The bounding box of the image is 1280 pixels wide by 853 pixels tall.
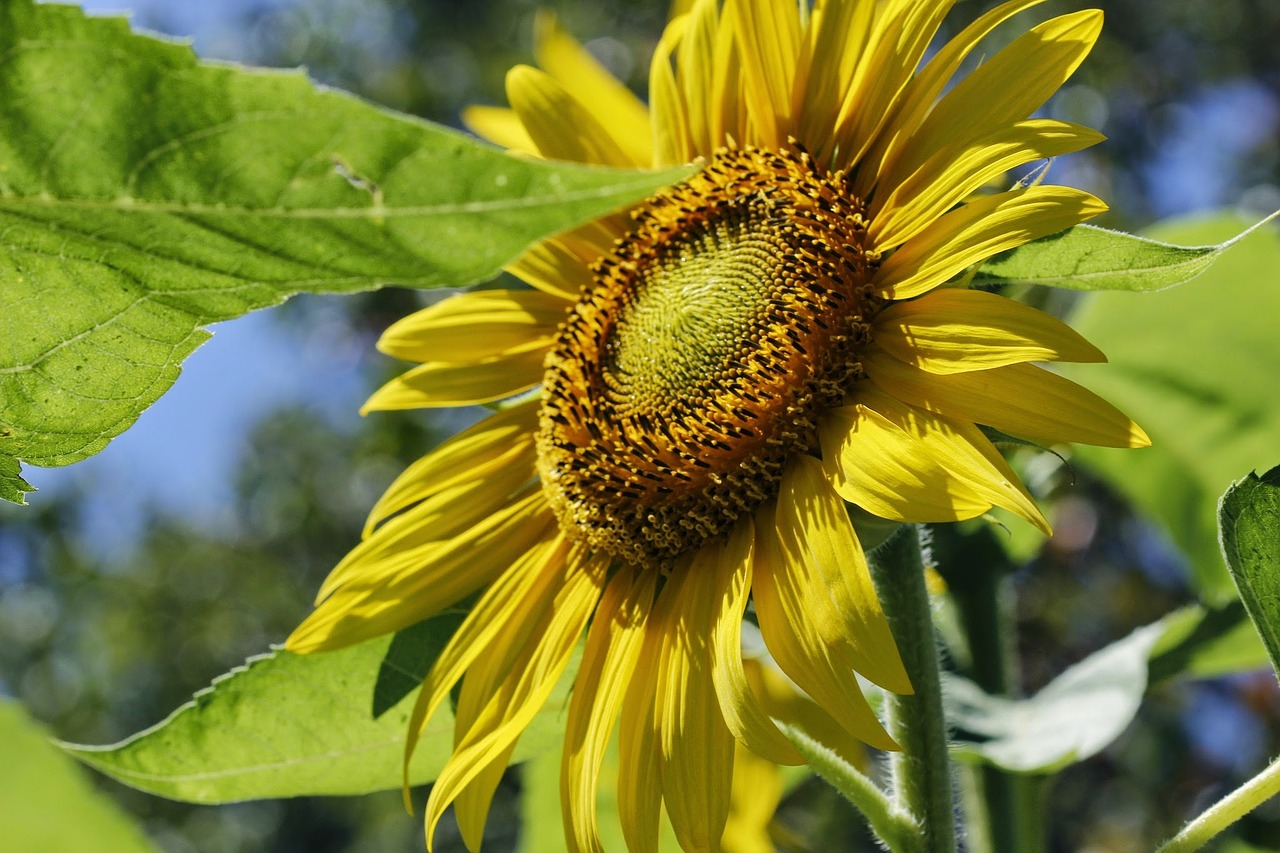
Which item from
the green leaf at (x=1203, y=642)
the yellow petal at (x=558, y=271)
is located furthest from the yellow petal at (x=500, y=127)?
the green leaf at (x=1203, y=642)

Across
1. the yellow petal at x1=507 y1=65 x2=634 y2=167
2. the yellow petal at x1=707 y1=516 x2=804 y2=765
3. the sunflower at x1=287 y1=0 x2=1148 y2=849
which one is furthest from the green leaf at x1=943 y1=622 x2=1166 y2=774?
the yellow petal at x1=507 y1=65 x2=634 y2=167

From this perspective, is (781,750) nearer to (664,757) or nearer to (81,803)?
(664,757)

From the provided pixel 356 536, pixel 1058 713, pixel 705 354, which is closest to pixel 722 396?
pixel 705 354

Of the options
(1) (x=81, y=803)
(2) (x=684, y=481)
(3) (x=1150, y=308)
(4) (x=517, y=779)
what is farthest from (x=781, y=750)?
(4) (x=517, y=779)

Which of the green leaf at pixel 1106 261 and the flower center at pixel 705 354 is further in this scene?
the flower center at pixel 705 354

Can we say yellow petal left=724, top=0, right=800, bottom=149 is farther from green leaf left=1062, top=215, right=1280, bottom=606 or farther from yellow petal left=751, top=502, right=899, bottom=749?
green leaf left=1062, top=215, right=1280, bottom=606

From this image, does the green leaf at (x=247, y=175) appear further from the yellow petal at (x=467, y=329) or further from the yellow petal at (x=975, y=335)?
the yellow petal at (x=467, y=329)

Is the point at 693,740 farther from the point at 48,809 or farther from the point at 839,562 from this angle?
the point at 48,809
